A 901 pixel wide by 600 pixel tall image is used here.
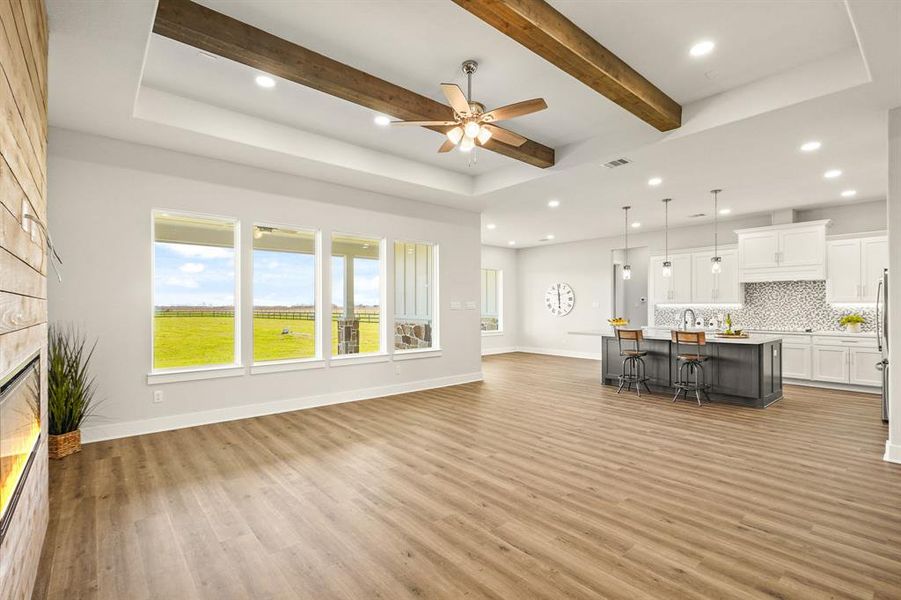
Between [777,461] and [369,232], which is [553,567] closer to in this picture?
[777,461]

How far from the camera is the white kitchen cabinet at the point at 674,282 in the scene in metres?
8.92

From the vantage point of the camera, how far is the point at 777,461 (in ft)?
12.4

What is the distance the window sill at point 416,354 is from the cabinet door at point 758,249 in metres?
5.75

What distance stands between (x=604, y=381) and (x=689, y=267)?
336 cm

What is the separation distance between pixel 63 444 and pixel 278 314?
2419mm

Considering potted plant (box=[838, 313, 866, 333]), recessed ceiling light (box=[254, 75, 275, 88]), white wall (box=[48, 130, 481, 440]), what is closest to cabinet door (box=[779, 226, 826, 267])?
potted plant (box=[838, 313, 866, 333])

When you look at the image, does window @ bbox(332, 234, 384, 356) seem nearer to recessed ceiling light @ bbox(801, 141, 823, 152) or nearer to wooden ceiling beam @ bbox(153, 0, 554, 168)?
wooden ceiling beam @ bbox(153, 0, 554, 168)

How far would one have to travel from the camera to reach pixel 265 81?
3.93 metres

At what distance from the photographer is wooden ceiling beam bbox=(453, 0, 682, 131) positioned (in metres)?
2.71

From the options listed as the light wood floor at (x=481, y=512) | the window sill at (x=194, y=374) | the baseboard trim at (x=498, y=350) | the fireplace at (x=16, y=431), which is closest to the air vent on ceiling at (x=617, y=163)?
the light wood floor at (x=481, y=512)

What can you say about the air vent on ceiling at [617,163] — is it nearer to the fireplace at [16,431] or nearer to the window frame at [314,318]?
the window frame at [314,318]

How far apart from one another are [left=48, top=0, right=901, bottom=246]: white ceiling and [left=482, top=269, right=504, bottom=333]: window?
6.05 meters

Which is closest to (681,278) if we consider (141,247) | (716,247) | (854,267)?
(716,247)

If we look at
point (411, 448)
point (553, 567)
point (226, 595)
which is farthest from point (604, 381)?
point (226, 595)
